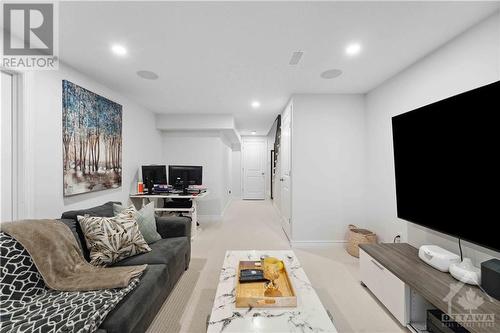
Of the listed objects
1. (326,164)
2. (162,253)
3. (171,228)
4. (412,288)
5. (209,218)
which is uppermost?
(326,164)

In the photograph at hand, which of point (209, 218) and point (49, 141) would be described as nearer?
point (49, 141)

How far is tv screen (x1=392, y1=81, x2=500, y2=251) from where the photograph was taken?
136 cm

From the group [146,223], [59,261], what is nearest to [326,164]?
[146,223]

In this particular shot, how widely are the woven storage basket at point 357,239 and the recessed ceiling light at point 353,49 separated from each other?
7.60ft

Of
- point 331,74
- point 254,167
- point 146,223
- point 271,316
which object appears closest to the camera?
point 271,316

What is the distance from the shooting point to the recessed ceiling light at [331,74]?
8.31 feet

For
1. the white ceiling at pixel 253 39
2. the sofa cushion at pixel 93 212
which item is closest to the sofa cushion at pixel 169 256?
the sofa cushion at pixel 93 212

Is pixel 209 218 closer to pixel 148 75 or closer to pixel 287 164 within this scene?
pixel 287 164

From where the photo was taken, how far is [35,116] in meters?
2.00

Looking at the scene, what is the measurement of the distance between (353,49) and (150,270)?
9.04 ft

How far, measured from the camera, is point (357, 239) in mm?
2912

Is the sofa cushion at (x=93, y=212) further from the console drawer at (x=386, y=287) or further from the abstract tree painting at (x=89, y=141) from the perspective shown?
the console drawer at (x=386, y=287)

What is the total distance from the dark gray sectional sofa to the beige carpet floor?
17 centimetres

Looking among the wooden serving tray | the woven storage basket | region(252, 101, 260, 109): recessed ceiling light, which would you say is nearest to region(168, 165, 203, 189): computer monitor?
region(252, 101, 260, 109): recessed ceiling light
